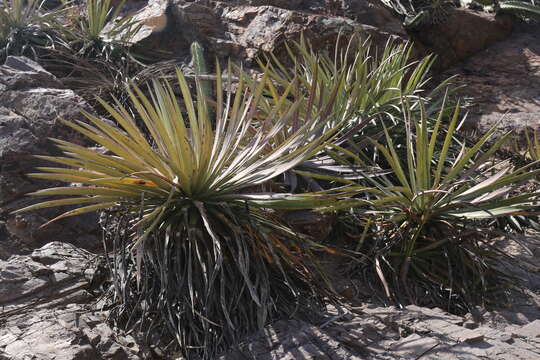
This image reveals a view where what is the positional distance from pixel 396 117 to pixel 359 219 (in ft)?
3.94

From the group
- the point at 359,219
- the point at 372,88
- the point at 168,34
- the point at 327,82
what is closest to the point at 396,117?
the point at 372,88

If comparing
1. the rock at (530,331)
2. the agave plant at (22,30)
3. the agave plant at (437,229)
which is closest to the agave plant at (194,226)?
the agave plant at (437,229)

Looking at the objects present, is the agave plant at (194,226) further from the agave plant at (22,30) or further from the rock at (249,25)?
the agave plant at (22,30)

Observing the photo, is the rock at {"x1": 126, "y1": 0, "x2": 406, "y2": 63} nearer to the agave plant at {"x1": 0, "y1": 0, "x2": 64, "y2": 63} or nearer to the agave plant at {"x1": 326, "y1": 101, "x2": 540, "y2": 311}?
the agave plant at {"x1": 0, "y1": 0, "x2": 64, "y2": 63}

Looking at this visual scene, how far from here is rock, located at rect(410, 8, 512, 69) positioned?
8383 mm

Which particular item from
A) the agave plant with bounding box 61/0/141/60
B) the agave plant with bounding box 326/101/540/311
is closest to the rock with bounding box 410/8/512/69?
the agave plant with bounding box 61/0/141/60

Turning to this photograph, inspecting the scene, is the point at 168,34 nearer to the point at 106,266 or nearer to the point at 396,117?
the point at 396,117

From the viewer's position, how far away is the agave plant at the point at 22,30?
6645 millimetres

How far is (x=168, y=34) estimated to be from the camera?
24.4ft

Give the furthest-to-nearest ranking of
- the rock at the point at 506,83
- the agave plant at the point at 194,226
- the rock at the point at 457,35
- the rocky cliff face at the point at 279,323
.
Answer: the rock at the point at 457,35, the rock at the point at 506,83, the agave plant at the point at 194,226, the rocky cliff face at the point at 279,323

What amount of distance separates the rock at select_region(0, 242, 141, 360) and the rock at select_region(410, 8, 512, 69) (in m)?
5.90

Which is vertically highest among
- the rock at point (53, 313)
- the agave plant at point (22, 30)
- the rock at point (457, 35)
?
the agave plant at point (22, 30)

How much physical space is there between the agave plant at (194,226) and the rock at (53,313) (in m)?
0.17

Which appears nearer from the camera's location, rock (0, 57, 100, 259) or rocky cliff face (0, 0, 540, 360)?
rocky cliff face (0, 0, 540, 360)
